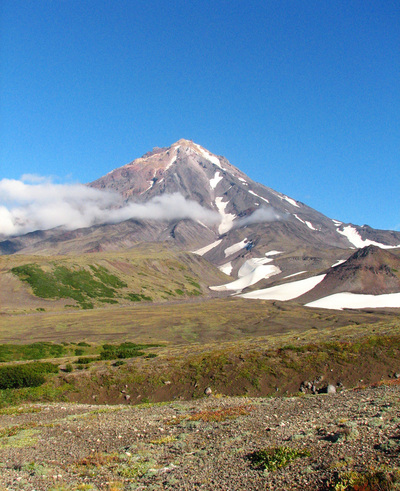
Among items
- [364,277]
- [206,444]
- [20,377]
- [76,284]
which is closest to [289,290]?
[364,277]

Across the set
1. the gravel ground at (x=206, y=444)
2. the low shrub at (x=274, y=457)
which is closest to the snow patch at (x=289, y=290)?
the gravel ground at (x=206, y=444)

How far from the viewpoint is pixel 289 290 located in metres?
177

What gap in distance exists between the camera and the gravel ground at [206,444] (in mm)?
11242

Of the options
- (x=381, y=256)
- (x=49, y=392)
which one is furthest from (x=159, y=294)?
(x=49, y=392)

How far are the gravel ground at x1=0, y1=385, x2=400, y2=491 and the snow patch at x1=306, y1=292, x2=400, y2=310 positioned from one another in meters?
119

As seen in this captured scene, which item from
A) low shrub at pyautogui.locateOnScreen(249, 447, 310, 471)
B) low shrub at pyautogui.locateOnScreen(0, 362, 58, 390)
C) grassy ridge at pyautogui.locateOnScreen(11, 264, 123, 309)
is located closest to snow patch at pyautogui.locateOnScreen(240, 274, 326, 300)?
grassy ridge at pyautogui.locateOnScreen(11, 264, 123, 309)

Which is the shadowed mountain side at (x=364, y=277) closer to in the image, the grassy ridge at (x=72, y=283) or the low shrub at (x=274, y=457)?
the grassy ridge at (x=72, y=283)

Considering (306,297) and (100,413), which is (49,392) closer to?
(100,413)

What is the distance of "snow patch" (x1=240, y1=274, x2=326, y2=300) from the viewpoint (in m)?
170

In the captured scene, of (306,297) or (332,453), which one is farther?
(306,297)

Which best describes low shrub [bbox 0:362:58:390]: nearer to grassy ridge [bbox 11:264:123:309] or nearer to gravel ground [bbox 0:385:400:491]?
gravel ground [bbox 0:385:400:491]

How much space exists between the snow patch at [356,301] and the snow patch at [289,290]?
22.9 metres

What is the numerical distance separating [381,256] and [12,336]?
167208 millimetres

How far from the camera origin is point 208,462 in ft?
41.9
